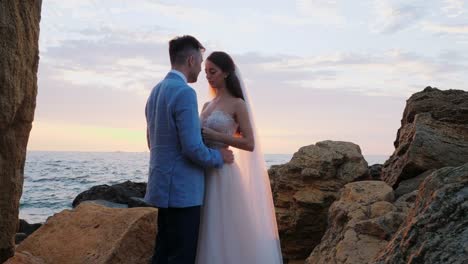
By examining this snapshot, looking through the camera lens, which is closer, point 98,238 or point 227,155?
point 227,155

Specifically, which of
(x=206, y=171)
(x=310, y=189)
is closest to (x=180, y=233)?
(x=206, y=171)

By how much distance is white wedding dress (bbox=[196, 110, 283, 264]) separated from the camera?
467 centimetres

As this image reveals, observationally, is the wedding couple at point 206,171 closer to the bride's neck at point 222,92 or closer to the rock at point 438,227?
the bride's neck at point 222,92

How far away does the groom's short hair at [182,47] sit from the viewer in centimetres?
400

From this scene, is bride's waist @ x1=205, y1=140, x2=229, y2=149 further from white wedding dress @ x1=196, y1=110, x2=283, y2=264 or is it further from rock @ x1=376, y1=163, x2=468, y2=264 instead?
rock @ x1=376, y1=163, x2=468, y2=264

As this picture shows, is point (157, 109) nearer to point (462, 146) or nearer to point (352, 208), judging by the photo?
point (352, 208)

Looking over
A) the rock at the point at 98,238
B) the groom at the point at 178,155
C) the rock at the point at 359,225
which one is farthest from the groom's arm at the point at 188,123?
the rock at the point at 98,238

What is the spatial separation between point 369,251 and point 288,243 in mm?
2893

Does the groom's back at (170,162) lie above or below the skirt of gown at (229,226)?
above

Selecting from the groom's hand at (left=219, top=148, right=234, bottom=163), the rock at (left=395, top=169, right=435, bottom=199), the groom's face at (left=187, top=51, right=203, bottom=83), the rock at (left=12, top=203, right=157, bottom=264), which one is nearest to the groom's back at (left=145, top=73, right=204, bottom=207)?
the groom's face at (left=187, top=51, right=203, bottom=83)

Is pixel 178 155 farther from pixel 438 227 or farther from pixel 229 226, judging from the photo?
pixel 438 227

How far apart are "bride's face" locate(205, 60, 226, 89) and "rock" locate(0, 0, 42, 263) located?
1.51 meters

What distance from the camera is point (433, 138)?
627cm

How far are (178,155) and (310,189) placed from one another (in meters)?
3.42
